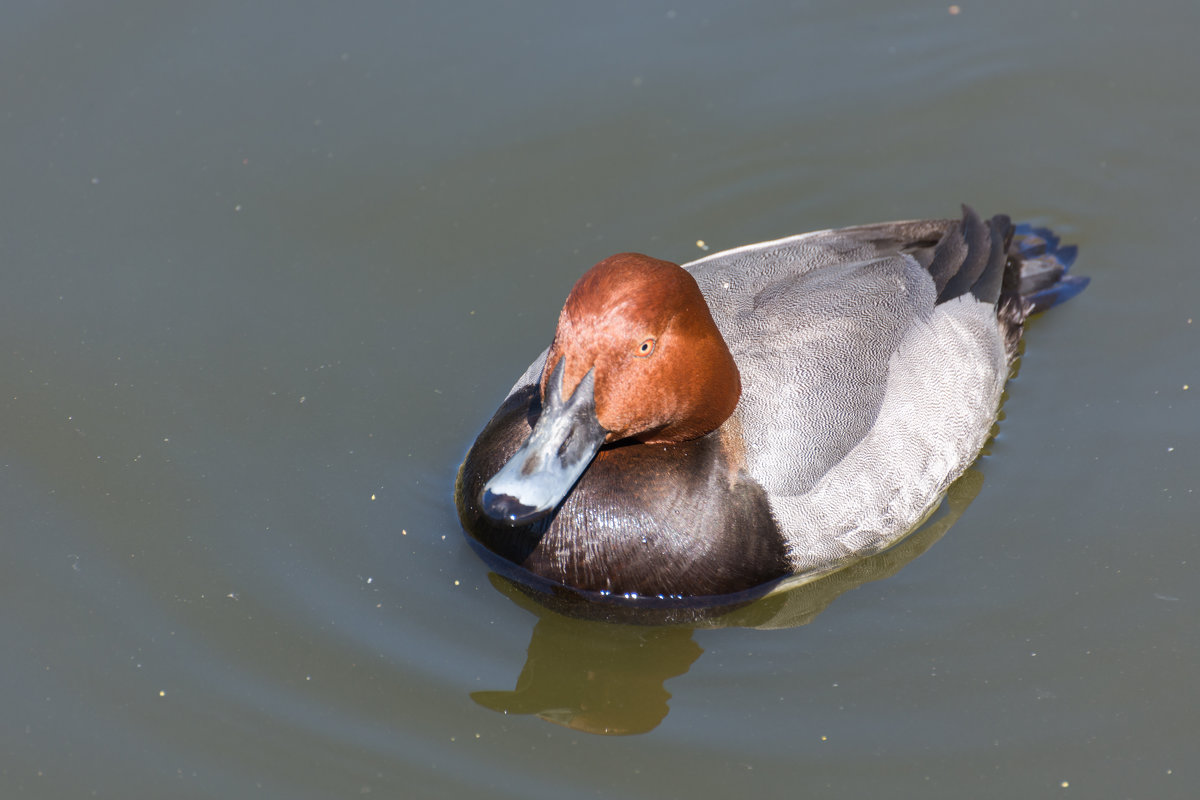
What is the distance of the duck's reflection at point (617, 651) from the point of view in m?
4.86

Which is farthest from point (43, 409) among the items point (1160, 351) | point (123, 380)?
point (1160, 351)

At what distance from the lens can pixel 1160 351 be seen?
6.24 metres

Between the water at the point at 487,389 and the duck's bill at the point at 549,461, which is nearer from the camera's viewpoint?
the duck's bill at the point at 549,461

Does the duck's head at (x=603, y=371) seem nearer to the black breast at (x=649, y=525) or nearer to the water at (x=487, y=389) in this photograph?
the black breast at (x=649, y=525)

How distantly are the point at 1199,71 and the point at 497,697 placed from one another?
5.50 metres

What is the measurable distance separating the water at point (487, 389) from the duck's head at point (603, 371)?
0.84 metres

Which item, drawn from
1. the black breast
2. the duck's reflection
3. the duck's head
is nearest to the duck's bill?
the duck's head

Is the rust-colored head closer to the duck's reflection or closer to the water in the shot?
the duck's reflection

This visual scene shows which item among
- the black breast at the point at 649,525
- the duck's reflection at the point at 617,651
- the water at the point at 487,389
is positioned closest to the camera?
the water at the point at 487,389

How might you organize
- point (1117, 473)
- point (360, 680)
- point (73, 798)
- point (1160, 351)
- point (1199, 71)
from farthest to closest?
point (1199, 71), point (1160, 351), point (1117, 473), point (360, 680), point (73, 798)

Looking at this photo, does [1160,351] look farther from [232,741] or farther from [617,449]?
[232,741]

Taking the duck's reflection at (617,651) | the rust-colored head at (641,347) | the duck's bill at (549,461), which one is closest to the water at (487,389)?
the duck's reflection at (617,651)

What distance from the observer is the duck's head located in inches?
177

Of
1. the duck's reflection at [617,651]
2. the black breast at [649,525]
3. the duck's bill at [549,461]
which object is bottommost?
the duck's reflection at [617,651]
